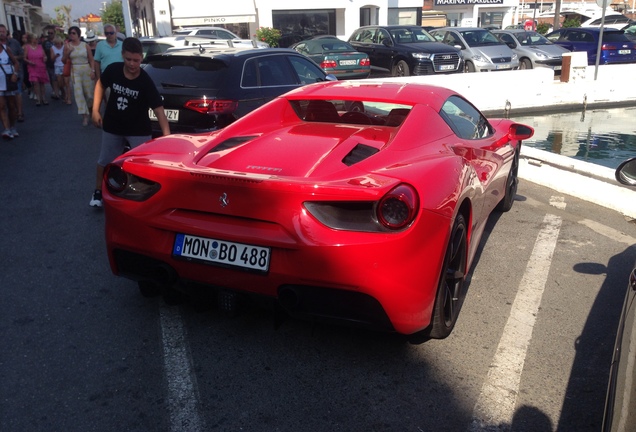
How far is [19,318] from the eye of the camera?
13.1 ft

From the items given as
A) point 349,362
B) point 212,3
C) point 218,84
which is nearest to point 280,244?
point 349,362

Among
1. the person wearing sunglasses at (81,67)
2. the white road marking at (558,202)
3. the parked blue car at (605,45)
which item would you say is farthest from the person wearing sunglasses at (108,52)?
the parked blue car at (605,45)

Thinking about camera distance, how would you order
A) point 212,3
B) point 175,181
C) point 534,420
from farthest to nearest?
point 212,3, point 175,181, point 534,420

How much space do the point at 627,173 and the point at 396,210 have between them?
1254 millimetres

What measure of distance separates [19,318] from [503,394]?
2962 millimetres

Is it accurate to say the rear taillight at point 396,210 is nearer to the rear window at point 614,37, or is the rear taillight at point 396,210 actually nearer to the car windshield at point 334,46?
the car windshield at point 334,46

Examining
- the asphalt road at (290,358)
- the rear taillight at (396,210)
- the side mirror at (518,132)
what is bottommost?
the asphalt road at (290,358)

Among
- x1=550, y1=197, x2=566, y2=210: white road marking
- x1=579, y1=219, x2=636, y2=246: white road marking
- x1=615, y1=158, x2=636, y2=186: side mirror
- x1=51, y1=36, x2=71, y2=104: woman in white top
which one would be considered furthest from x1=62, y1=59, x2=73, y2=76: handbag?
x1=615, y1=158, x2=636, y2=186: side mirror

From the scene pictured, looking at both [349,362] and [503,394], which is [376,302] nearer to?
[349,362]

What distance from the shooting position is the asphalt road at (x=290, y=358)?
118 inches

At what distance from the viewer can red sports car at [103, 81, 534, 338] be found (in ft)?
10.1

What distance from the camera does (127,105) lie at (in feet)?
19.1

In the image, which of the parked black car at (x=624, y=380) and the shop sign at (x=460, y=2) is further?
the shop sign at (x=460, y=2)

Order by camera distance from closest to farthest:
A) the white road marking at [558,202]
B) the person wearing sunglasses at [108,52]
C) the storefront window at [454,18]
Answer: the white road marking at [558,202] → the person wearing sunglasses at [108,52] → the storefront window at [454,18]
